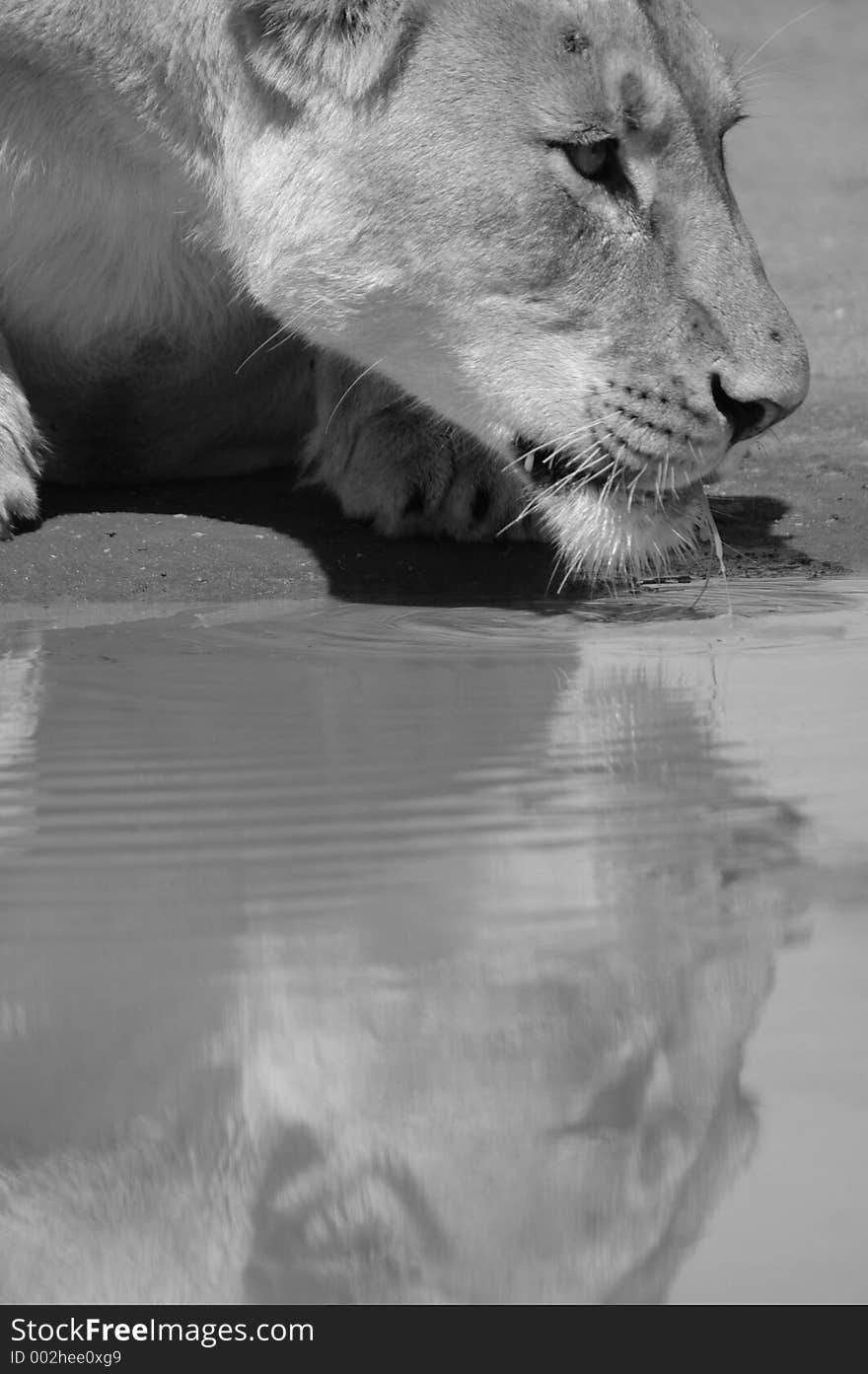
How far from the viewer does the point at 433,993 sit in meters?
1.80

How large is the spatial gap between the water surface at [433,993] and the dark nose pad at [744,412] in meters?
0.46

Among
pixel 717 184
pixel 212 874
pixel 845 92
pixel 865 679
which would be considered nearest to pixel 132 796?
pixel 212 874

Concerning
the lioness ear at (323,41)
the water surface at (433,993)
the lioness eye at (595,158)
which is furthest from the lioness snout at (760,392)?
the lioness ear at (323,41)

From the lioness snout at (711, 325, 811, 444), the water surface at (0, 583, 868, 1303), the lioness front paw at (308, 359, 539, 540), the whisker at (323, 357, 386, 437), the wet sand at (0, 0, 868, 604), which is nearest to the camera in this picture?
the water surface at (0, 583, 868, 1303)

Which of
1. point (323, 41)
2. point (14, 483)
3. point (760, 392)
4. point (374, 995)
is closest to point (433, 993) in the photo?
point (374, 995)

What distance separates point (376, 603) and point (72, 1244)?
1844 millimetres

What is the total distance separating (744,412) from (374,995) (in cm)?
153

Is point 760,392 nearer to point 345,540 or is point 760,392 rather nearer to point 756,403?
point 756,403

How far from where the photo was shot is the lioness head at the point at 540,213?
3.06m

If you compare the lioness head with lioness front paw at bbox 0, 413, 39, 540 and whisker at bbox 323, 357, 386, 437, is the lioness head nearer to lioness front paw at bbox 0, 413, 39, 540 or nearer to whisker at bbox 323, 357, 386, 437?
whisker at bbox 323, 357, 386, 437

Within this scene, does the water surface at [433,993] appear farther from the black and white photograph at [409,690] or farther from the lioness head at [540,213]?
the lioness head at [540,213]

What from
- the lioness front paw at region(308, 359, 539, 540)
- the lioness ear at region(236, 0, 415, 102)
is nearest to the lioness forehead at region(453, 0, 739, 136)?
the lioness ear at region(236, 0, 415, 102)

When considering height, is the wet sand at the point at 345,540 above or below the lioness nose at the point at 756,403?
→ below

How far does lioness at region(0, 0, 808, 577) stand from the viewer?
121 inches
